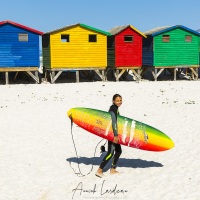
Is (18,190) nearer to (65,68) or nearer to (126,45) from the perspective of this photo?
(65,68)

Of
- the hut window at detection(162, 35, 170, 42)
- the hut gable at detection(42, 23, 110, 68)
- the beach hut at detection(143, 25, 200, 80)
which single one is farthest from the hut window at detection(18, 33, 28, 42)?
the hut window at detection(162, 35, 170, 42)

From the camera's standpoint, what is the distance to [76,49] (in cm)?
2706

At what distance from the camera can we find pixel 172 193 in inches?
286

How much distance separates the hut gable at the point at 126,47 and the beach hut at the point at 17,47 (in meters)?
6.21

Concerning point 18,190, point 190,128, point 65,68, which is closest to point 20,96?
point 65,68

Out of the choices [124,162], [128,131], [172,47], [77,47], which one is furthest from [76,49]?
[128,131]

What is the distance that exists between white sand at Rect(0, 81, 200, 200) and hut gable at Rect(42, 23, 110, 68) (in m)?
8.22

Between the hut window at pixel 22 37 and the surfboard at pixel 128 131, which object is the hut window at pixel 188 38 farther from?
the surfboard at pixel 128 131

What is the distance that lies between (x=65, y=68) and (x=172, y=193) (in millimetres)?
20660

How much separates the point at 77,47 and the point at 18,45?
4.46 m

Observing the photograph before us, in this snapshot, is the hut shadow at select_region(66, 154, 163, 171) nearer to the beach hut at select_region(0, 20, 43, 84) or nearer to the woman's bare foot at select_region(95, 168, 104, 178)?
the woman's bare foot at select_region(95, 168, 104, 178)

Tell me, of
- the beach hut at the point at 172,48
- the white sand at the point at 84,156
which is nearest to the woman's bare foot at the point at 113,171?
the white sand at the point at 84,156

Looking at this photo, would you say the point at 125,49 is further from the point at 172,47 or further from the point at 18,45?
the point at 18,45

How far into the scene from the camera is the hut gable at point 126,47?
92.1 ft
